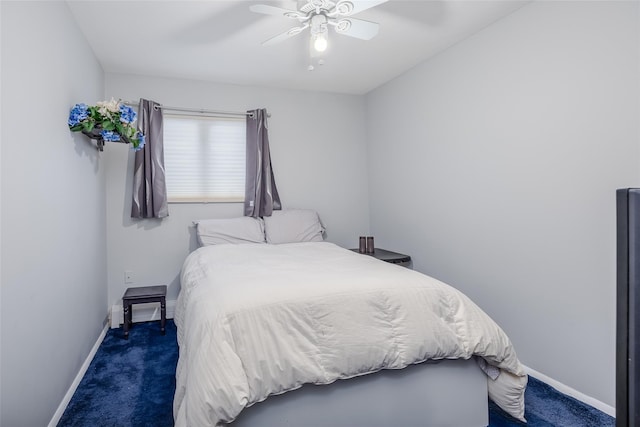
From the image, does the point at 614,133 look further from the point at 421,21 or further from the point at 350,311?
the point at 350,311

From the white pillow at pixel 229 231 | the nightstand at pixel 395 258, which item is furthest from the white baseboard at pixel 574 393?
the white pillow at pixel 229 231

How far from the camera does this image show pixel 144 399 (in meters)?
2.00

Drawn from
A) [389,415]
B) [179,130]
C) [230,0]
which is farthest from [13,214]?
[179,130]

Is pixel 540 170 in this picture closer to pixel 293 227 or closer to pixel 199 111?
pixel 293 227

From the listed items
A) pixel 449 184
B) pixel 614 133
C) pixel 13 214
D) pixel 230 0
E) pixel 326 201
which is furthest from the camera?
pixel 326 201

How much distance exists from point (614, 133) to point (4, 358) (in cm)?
287

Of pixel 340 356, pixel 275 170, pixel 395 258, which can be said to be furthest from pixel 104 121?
pixel 395 258

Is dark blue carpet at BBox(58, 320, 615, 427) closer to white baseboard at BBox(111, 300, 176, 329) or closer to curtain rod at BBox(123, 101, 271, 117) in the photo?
white baseboard at BBox(111, 300, 176, 329)

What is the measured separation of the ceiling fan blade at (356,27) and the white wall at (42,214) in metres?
1.51

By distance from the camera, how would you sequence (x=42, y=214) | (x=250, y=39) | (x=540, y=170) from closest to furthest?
(x=42, y=214) < (x=540, y=170) < (x=250, y=39)

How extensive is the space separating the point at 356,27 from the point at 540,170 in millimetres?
1423

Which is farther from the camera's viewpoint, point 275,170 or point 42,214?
point 275,170

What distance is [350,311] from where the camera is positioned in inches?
64.0

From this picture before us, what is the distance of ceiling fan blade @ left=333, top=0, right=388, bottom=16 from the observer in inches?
71.5
